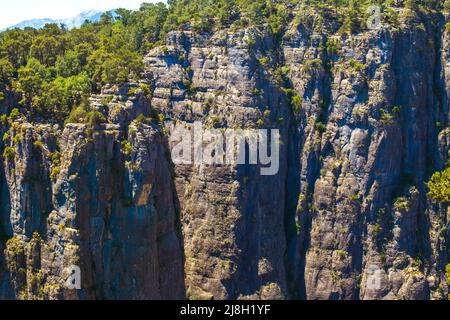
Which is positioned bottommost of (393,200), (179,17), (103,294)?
(103,294)

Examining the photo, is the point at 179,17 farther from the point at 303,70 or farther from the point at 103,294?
the point at 103,294

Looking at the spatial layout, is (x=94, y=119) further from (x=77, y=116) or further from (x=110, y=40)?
(x=110, y=40)

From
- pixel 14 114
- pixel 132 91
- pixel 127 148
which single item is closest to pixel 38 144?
pixel 14 114

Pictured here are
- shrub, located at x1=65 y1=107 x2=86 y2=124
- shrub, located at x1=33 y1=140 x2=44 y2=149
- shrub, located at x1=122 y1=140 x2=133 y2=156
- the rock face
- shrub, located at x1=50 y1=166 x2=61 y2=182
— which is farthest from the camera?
the rock face

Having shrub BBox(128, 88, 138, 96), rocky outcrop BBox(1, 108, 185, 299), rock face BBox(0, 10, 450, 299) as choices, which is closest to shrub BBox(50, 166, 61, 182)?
rocky outcrop BBox(1, 108, 185, 299)

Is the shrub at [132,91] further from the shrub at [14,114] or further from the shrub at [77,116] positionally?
the shrub at [14,114]

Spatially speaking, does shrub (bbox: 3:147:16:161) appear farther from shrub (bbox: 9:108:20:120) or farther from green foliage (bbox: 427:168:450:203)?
green foliage (bbox: 427:168:450:203)
